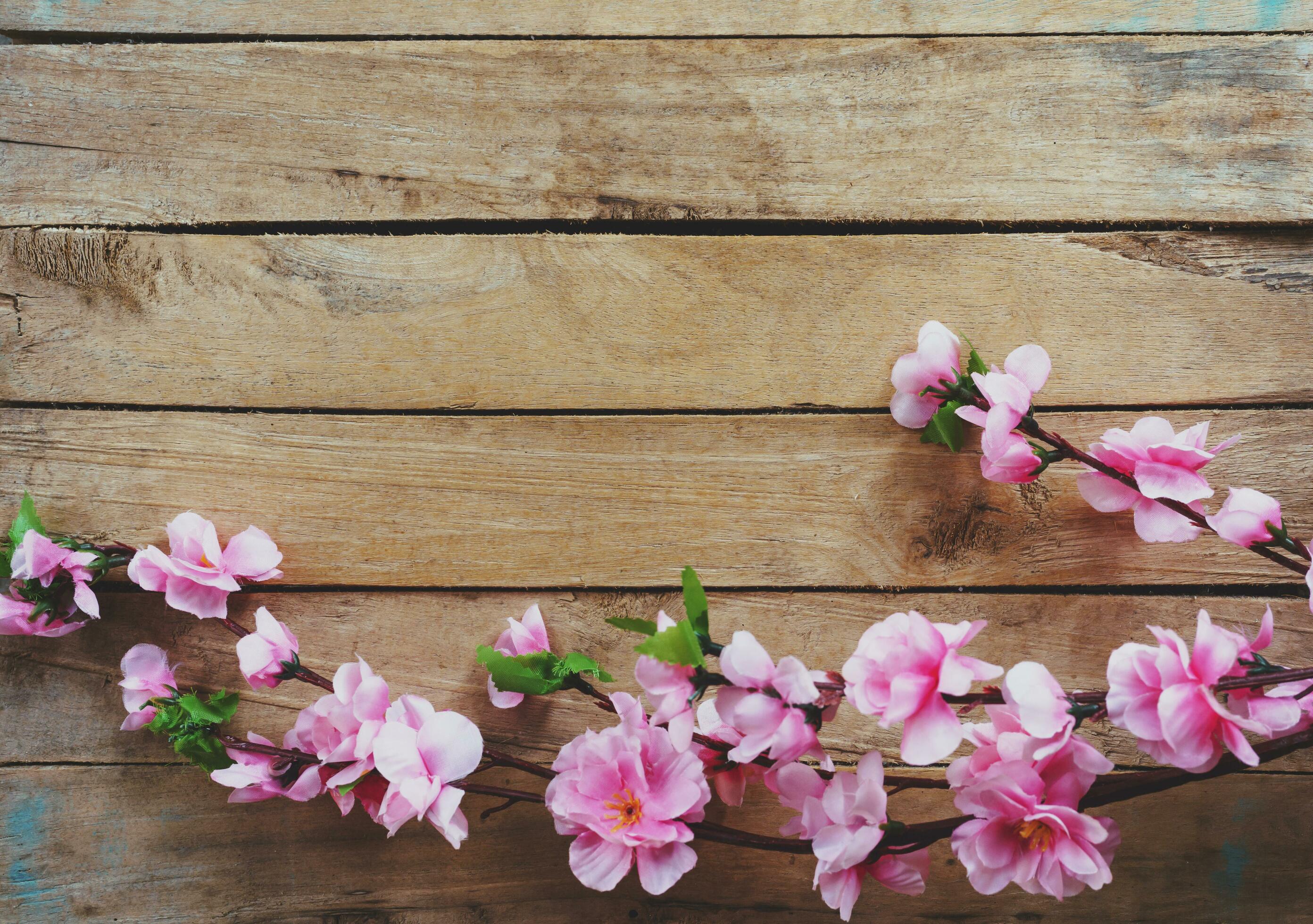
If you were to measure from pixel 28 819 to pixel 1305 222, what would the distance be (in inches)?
62.6

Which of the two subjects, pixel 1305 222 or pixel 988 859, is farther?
pixel 1305 222

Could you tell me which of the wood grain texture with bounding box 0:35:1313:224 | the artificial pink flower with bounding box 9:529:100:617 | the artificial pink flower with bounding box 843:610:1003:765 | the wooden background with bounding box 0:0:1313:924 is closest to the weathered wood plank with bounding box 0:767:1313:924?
the wooden background with bounding box 0:0:1313:924

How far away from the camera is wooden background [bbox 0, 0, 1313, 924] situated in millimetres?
878

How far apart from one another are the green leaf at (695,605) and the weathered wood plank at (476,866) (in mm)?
350

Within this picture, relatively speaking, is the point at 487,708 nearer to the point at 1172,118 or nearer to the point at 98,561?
the point at 98,561

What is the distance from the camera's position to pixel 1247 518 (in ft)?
2.31

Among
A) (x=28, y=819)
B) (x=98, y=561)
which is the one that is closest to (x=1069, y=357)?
(x=98, y=561)

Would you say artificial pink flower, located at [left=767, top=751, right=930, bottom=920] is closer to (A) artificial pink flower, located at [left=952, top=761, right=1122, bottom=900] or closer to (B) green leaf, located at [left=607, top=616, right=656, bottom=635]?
(A) artificial pink flower, located at [left=952, top=761, right=1122, bottom=900]

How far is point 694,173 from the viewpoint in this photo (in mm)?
892

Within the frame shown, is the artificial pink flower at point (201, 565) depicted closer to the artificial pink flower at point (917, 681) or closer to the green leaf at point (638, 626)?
the green leaf at point (638, 626)

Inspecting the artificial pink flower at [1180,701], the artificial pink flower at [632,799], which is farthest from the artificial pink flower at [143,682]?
the artificial pink flower at [1180,701]

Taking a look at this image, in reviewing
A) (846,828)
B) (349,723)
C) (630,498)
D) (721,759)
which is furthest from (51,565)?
(846,828)

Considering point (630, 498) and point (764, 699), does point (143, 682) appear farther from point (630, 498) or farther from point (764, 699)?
point (764, 699)

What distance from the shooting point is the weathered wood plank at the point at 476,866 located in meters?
0.87
